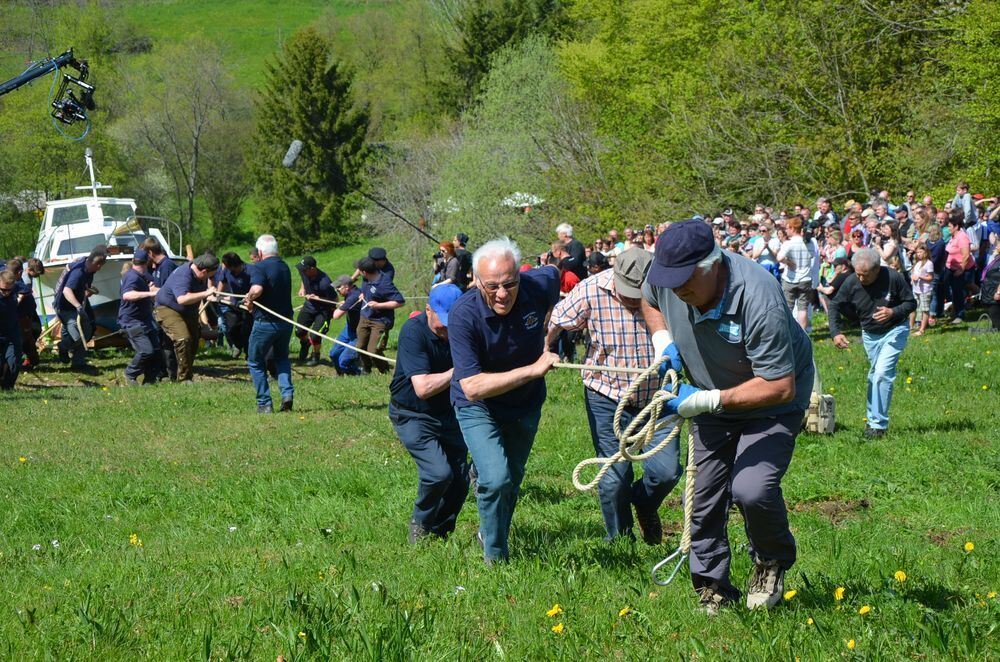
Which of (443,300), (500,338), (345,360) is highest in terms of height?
(443,300)

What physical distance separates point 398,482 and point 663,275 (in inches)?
183

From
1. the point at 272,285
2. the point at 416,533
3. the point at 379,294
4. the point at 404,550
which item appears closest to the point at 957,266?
the point at 379,294

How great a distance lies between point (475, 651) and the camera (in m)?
4.52

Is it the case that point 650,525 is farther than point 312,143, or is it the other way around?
point 312,143

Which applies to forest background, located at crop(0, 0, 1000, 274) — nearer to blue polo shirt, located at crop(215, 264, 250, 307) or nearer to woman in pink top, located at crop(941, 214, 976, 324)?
woman in pink top, located at crop(941, 214, 976, 324)

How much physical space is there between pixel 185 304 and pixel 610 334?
1009 cm

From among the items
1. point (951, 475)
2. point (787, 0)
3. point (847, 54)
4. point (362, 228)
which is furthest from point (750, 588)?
point (362, 228)

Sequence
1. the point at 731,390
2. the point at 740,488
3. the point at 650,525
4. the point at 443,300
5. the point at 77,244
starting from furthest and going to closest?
1. the point at 77,244
2. the point at 650,525
3. the point at 443,300
4. the point at 740,488
5. the point at 731,390

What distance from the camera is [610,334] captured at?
22.1 feet

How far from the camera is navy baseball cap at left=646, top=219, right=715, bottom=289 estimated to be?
4.48 metres

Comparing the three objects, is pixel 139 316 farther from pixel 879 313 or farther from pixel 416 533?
pixel 879 313

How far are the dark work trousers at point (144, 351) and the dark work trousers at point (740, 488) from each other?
41.7ft

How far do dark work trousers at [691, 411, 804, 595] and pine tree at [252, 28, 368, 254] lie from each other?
53501mm

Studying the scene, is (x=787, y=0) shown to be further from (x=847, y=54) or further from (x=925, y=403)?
(x=925, y=403)
